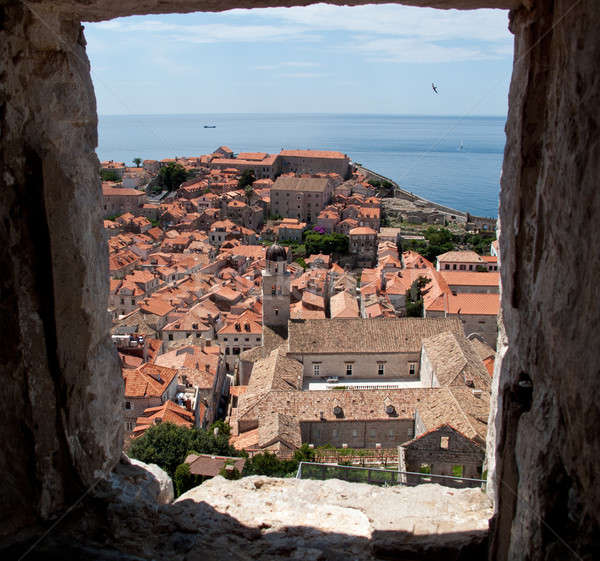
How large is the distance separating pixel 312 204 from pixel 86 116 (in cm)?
6761

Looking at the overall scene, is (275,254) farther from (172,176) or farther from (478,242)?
(172,176)

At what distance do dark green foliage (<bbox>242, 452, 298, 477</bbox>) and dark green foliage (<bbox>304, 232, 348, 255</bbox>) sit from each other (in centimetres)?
4280

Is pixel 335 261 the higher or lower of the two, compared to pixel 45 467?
lower

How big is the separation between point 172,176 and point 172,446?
236 feet

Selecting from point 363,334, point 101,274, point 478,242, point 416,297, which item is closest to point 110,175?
point 478,242

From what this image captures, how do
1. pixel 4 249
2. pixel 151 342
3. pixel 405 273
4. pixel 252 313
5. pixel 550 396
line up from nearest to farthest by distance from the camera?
pixel 550 396 → pixel 4 249 → pixel 151 342 → pixel 252 313 → pixel 405 273

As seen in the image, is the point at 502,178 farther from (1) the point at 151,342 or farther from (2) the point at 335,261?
(2) the point at 335,261

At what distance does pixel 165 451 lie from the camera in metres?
14.7

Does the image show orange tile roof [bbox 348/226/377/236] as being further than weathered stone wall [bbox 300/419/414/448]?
Yes

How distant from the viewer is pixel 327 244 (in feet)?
184

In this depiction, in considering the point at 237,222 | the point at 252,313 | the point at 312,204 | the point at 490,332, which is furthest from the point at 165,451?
the point at 312,204

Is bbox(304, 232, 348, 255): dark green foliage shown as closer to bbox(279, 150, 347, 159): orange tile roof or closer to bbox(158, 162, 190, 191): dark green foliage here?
bbox(158, 162, 190, 191): dark green foliage

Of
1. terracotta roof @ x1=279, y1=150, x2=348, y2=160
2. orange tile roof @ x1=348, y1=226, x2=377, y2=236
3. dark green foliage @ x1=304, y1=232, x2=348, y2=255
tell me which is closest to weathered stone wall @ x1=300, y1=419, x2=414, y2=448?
dark green foliage @ x1=304, y1=232, x2=348, y2=255

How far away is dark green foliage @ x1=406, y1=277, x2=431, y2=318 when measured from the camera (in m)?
36.3
